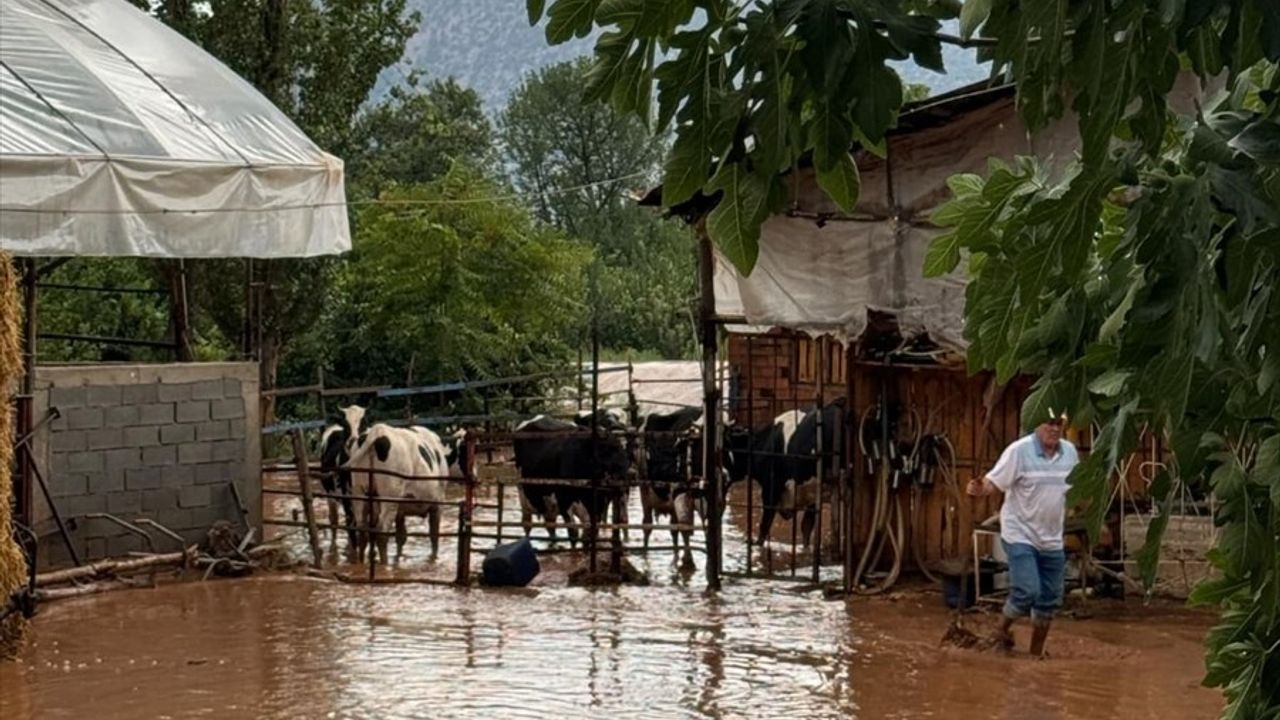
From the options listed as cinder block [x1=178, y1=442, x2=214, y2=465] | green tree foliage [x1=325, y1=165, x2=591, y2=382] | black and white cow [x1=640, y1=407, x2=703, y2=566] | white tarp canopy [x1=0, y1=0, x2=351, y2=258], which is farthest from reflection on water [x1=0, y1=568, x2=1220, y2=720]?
green tree foliage [x1=325, y1=165, x2=591, y2=382]

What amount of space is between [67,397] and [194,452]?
1625 millimetres

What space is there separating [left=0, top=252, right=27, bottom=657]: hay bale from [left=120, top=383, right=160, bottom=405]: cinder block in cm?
435

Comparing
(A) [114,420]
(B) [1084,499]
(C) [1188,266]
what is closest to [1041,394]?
(B) [1084,499]

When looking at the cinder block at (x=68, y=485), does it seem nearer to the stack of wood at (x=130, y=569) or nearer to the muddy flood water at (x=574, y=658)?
the stack of wood at (x=130, y=569)

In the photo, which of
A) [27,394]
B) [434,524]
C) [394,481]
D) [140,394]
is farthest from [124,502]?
[434,524]

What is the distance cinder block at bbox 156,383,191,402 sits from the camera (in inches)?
672

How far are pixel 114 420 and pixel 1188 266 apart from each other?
1547cm

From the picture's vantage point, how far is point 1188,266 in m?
2.16

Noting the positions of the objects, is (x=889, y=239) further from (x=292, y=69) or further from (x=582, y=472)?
(x=292, y=69)

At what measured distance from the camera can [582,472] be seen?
1783 cm

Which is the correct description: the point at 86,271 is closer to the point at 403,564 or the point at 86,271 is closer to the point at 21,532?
the point at 403,564

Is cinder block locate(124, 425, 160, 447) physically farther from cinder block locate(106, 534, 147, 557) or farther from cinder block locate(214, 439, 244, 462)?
cinder block locate(106, 534, 147, 557)

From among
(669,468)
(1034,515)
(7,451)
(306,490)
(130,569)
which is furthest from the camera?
(669,468)

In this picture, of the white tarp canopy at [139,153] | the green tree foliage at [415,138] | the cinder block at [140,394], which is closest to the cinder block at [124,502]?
the cinder block at [140,394]
